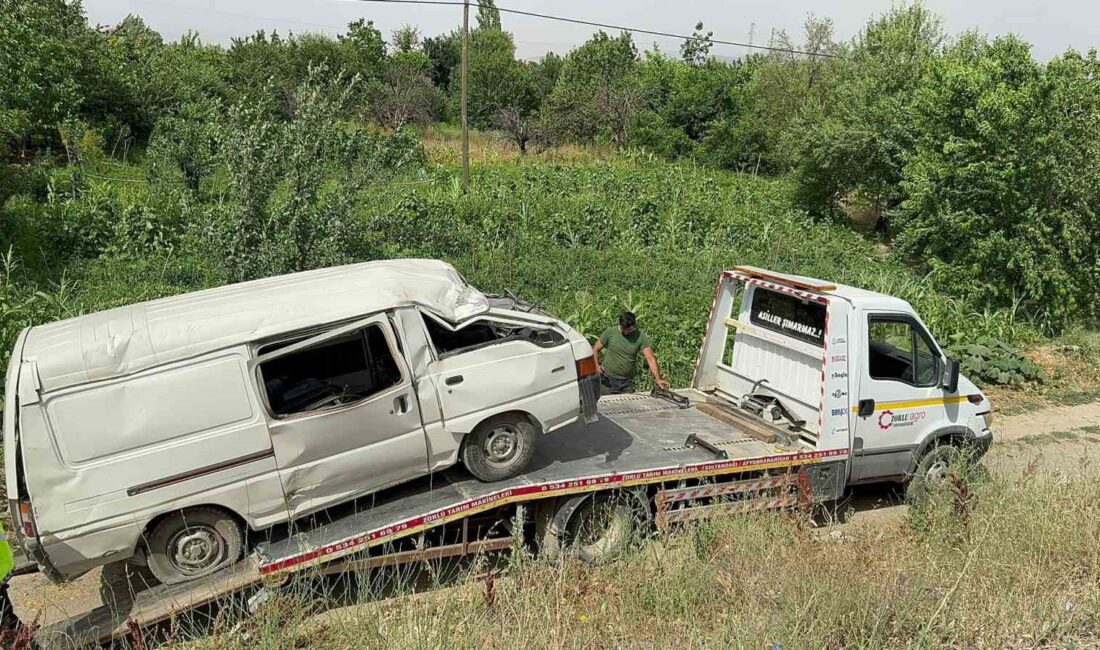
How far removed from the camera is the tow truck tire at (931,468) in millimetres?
7359

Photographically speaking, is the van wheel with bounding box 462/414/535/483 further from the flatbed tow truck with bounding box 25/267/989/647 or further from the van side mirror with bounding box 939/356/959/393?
the van side mirror with bounding box 939/356/959/393

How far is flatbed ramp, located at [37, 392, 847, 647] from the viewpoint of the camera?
511cm

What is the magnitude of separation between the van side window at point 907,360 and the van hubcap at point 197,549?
572 cm

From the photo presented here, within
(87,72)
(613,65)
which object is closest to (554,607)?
(87,72)

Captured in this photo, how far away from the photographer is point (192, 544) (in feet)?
17.9

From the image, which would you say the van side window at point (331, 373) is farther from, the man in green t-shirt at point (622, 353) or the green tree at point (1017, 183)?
the green tree at point (1017, 183)

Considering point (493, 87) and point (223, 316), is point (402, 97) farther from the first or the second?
point (223, 316)

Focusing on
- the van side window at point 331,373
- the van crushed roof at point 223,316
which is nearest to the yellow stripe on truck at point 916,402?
the van crushed roof at point 223,316

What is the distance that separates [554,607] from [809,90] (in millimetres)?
29779

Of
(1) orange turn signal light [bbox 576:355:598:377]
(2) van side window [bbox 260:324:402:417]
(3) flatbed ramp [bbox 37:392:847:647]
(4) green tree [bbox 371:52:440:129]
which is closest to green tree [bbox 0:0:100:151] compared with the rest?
(2) van side window [bbox 260:324:402:417]

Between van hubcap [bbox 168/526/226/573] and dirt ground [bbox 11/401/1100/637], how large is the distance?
817 mm

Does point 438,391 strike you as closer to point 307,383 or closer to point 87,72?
point 307,383

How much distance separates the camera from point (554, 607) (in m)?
4.83

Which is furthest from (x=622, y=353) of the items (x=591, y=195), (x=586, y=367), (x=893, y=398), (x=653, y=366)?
(x=591, y=195)
